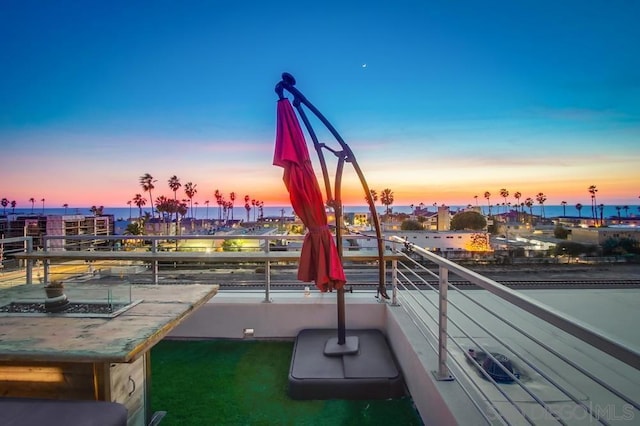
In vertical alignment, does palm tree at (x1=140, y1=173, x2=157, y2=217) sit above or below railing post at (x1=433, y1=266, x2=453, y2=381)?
above

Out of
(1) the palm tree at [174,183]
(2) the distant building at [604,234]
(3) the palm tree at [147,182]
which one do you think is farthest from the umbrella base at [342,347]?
(1) the palm tree at [174,183]

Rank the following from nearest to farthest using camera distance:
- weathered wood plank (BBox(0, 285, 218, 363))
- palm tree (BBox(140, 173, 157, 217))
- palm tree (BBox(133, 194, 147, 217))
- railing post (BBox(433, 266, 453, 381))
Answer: weathered wood plank (BBox(0, 285, 218, 363))
railing post (BBox(433, 266, 453, 381))
palm tree (BBox(140, 173, 157, 217))
palm tree (BBox(133, 194, 147, 217))

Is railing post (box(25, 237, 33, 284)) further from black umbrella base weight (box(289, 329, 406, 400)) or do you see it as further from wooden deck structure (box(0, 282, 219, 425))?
black umbrella base weight (box(289, 329, 406, 400))

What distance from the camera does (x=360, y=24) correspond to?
6520 millimetres

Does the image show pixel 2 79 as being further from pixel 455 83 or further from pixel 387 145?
pixel 387 145

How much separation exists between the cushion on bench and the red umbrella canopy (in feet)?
4.99

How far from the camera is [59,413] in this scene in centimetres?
114

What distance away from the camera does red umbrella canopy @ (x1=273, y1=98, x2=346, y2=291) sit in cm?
243

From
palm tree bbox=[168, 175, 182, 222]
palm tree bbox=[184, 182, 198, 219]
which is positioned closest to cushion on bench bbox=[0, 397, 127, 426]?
palm tree bbox=[168, 175, 182, 222]

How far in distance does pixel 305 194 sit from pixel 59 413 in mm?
1779

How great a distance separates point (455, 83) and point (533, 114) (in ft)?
18.1

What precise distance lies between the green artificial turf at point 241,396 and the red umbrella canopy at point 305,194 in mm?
874

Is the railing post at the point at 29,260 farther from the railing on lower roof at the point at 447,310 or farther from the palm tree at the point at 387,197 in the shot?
the palm tree at the point at 387,197

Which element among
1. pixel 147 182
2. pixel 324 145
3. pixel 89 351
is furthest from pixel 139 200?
pixel 89 351
